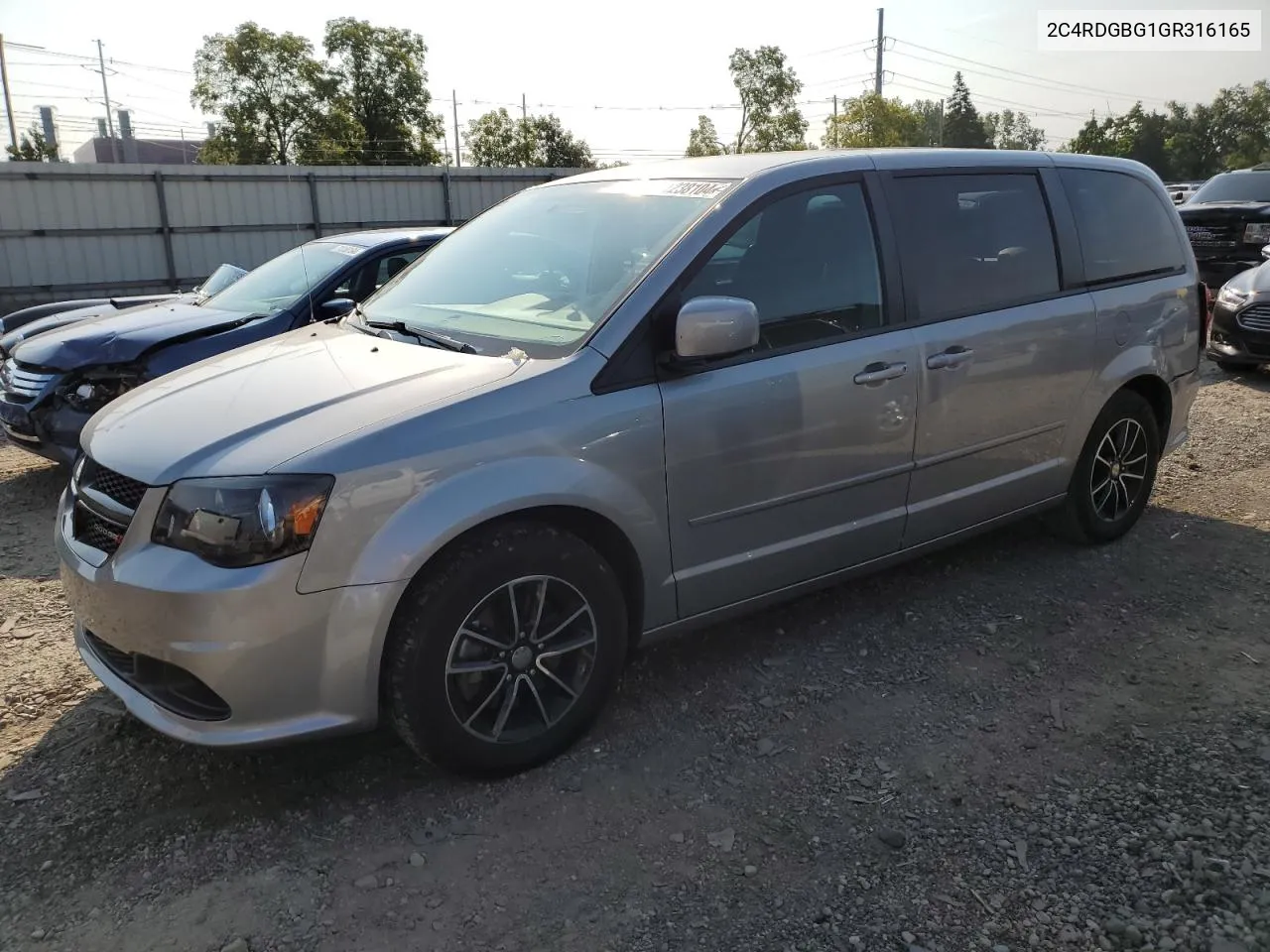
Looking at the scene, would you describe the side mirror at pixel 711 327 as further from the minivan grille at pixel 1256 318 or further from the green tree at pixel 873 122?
the green tree at pixel 873 122

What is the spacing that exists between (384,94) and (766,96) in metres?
18.9

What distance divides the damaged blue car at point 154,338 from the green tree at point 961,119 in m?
90.7

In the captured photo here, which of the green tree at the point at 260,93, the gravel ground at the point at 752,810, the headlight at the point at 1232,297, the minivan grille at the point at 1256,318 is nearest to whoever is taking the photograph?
the gravel ground at the point at 752,810

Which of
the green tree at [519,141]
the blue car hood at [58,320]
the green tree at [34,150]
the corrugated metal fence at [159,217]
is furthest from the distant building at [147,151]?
the blue car hood at [58,320]

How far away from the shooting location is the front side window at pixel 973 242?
3760 mm

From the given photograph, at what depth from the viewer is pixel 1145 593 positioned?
431 centimetres

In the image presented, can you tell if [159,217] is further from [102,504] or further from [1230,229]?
[1230,229]

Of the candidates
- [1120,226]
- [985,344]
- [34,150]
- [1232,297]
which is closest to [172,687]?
[985,344]

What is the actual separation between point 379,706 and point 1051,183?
11.8ft

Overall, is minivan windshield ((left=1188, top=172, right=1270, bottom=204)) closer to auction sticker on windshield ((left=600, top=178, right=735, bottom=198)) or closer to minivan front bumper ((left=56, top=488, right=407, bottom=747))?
auction sticker on windshield ((left=600, top=178, right=735, bottom=198))

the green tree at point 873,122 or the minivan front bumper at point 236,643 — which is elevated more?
the green tree at point 873,122

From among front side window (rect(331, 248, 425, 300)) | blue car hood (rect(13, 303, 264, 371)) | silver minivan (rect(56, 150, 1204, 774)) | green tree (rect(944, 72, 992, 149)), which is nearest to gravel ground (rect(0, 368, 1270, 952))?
silver minivan (rect(56, 150, 1204, 774))

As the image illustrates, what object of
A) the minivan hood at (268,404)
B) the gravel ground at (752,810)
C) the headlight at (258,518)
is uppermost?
the minivan hood at (268,404)

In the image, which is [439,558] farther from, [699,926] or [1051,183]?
[1051,183]
